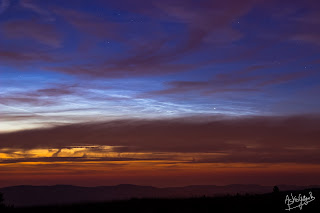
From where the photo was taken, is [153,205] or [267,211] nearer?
[267,211]

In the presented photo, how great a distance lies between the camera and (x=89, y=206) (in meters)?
29.4

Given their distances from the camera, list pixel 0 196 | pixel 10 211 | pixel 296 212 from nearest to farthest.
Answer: pixel 296 212 → pixel 10 211 → pixel 0 196

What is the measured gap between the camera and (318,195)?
33062 mm

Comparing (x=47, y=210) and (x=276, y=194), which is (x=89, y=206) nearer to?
(x=47, y=210)

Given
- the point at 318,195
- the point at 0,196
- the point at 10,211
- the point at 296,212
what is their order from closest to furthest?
the point at 296,212
the point at 10,211
the point at 318,195
the point at 0,196

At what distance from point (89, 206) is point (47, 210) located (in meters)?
2.96

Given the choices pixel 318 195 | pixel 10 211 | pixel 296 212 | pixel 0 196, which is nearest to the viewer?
pixel 296 212

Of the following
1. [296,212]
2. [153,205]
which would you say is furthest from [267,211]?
[153,205]

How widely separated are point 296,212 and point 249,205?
3.41 metres

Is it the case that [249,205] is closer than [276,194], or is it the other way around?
[249,205]

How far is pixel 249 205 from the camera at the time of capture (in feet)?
92.0

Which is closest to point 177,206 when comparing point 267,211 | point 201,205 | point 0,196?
point 201,205

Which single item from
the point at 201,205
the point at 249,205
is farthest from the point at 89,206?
the point at 249,205

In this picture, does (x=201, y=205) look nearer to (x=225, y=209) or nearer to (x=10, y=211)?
(x=225, y=209)
